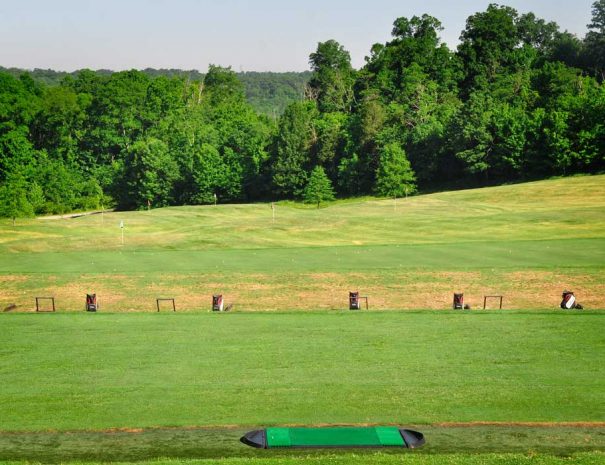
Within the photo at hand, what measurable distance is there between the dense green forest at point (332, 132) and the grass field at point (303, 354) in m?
44.8

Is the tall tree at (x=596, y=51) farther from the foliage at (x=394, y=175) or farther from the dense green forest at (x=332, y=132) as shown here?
the foliage at (x=394, y=175)

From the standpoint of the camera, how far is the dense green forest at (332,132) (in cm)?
9138

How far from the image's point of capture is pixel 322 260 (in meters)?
42.8

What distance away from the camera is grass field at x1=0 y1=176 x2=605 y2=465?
14.4 metres

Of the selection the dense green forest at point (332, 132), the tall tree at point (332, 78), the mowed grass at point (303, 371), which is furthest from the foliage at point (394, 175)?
the mowed grass at point (303, 371)

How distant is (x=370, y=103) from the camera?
342ft

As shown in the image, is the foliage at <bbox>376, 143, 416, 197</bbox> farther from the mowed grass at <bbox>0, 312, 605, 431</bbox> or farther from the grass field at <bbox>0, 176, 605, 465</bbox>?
the mowed grass at <bbox>0, 312, 605, 431</bbox>

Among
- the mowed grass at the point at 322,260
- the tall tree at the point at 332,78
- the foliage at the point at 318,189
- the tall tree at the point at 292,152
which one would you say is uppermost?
the tall tree at the point at 332,78

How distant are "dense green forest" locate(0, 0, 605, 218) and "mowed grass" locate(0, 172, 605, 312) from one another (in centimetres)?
2224

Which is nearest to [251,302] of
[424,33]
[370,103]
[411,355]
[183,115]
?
[411,355]

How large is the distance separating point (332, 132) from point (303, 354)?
282ft

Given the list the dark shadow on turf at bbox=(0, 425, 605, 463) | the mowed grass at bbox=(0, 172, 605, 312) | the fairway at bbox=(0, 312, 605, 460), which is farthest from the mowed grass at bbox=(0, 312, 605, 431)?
the mowed grass at bbox=(0, 172, 605, 312)

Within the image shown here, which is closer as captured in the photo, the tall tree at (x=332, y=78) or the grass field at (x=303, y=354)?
the grass field at (x=303, y=354)

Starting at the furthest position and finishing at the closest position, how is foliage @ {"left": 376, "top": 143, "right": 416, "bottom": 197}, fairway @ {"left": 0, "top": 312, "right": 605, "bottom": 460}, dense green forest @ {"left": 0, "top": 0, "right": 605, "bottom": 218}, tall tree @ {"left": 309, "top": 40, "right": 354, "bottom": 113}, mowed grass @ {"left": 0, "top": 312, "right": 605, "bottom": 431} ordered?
tall tree @ {"left": 309, "top": 40, "right": 354, "bottom": 113} → foliage @ {"left": 376, "top": 143, "right": 416, "bottom": 197} → dense green forest @ {"left": 0, "top": 0, "right": 605, "bottom": 218} → mowed grass @ {"left": 0, "top": 312, "right": 605, "bottom": 431} → fairway @ {"left": 0, "top": 312, "right": 605, "bottom": 460}
